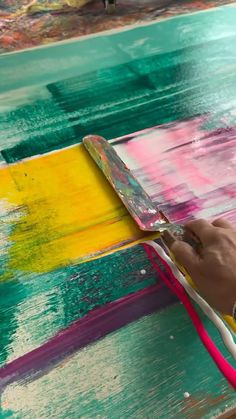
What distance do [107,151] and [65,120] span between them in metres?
0.25

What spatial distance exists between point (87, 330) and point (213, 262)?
0.30m

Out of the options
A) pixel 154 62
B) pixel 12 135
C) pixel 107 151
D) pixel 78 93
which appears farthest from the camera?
pixel 154 62

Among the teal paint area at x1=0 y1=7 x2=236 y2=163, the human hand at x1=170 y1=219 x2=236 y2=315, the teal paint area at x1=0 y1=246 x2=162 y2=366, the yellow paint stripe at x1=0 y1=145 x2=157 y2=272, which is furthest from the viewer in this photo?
the teal paint area at x1=0 y1=7 x2=236 y2=163

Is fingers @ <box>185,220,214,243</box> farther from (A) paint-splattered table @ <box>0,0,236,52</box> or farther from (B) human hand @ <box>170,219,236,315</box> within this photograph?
(A) paint-splattered table @ <box>0,0,236,52</box>

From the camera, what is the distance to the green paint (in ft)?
2.50

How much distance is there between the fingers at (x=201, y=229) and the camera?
0.82m

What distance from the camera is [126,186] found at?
113 centimetres

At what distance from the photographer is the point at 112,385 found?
2.59ft

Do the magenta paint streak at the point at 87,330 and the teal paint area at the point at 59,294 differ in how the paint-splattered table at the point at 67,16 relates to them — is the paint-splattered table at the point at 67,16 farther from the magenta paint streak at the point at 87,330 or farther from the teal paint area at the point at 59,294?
the magenta paint streak at the point at 87,330

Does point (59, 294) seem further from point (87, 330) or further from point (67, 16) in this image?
point (67, 16)

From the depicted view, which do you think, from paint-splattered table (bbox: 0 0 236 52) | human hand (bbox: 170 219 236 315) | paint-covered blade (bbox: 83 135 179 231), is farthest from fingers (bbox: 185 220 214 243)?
paint-splattered table (bbox: 0 0 236 52)

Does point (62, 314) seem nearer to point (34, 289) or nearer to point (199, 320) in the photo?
point (34, 289)

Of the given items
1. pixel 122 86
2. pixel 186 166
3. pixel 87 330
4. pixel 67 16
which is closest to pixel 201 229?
pixel 87 330

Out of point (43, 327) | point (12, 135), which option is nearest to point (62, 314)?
point (43, 327)
